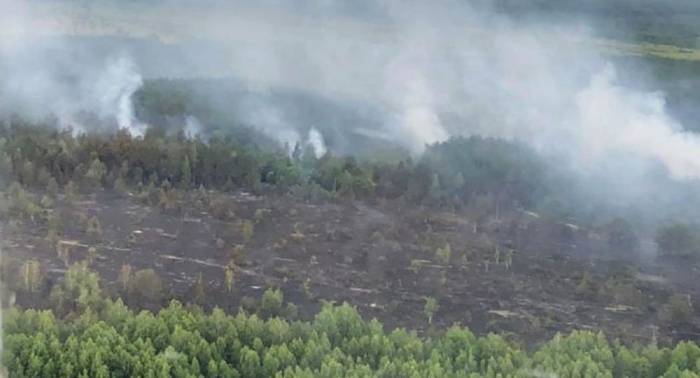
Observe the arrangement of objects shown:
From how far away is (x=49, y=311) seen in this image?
13.6 ft

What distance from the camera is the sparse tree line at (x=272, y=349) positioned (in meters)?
3.94

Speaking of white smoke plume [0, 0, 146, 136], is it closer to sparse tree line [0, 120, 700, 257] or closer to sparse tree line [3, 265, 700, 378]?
sparse tree line [0, 120, 700, 257]

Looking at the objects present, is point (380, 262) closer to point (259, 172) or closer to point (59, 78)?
point (259, 172)

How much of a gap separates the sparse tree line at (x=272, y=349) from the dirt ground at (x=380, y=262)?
0.07m

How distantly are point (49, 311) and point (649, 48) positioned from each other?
6.93 ft

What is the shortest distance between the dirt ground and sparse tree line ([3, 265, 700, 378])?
74 millimetres

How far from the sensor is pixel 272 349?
13.1 feet

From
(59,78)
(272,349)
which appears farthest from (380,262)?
(59,78)

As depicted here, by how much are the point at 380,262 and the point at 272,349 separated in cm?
52

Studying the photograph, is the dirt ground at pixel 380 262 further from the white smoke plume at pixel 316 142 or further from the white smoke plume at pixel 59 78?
the white smoke plume at pixel 59 78

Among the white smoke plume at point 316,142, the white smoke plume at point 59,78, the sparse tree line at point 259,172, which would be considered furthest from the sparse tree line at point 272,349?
the white smoke plume at point 59,78

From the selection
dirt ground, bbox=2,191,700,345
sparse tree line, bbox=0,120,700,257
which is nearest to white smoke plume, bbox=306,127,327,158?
sparse tree line, bbox=0,120,700,257

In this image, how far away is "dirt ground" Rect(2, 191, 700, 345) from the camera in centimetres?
419

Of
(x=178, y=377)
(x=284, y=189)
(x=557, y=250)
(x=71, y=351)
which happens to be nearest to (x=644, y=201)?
(x=557, y=250)
